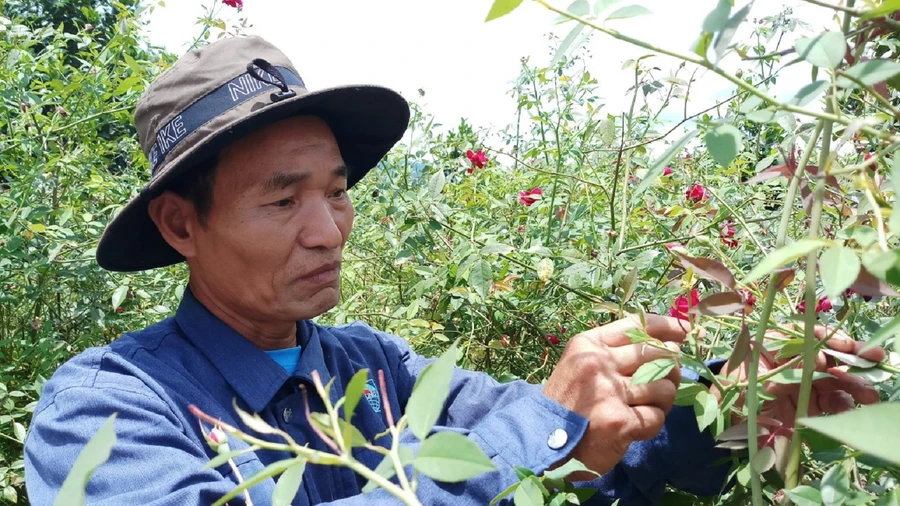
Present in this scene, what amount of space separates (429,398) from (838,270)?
0.70ft

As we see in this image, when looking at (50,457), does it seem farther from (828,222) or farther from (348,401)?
(828,222)

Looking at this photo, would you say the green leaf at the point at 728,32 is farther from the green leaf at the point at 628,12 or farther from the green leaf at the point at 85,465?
the green leaf at the point at 85,465

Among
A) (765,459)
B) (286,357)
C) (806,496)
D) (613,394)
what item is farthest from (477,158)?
(806,496)

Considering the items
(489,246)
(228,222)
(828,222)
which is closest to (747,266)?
(828,222)

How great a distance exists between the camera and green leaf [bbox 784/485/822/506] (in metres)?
0.58

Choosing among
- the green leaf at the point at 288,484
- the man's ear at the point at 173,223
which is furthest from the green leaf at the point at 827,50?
the man's ear at the point at 173,223

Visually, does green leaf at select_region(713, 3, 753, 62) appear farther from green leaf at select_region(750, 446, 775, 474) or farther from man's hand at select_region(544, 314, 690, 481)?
man's hand at select_region(544, 314, 690, 481)

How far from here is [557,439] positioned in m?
1.05

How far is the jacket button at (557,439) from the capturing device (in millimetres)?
1040

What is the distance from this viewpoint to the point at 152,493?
3.24 ft

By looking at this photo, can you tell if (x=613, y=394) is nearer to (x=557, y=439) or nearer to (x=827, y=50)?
(x=557, y=439)

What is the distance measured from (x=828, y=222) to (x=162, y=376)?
3.86ft

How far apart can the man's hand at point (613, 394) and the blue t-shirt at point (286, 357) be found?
70 centimetres

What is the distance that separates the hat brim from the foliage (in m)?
0.18
